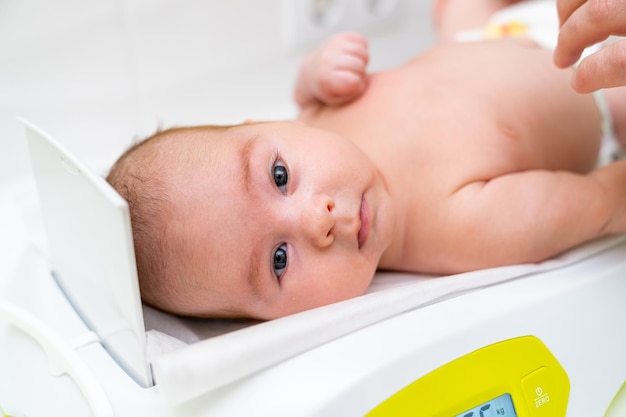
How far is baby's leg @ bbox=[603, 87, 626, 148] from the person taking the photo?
3.78 ft

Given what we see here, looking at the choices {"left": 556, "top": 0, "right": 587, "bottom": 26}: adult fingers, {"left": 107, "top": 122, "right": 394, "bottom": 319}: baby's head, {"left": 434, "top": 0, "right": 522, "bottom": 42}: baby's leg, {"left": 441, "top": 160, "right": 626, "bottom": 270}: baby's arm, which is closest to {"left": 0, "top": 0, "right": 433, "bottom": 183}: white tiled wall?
{"left": 434, "top": 0, "right": 522, "bottom": 42}: baby's leg

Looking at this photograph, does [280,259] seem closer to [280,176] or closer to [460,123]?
[280,176]

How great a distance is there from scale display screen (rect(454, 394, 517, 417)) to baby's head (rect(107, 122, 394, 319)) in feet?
0.65

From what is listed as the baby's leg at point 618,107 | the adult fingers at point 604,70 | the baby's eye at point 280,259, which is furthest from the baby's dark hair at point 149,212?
the baby's leg at point 618,107

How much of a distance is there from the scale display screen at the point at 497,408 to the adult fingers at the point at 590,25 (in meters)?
0.37

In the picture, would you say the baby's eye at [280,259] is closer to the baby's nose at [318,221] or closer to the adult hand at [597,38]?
the baby's nose at [318,221]

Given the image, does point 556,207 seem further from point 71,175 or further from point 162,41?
point 162,41

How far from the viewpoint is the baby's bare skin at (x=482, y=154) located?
0.89 meters

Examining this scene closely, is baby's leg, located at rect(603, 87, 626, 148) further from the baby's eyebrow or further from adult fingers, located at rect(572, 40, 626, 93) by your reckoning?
the baby's eyebrow

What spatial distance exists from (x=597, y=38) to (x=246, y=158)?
0.39 m

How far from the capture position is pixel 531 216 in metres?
0.88

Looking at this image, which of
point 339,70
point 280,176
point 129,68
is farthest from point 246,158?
point 129,68

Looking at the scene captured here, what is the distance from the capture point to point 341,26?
1523 mm

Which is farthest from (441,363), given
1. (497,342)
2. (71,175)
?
(71,175)
